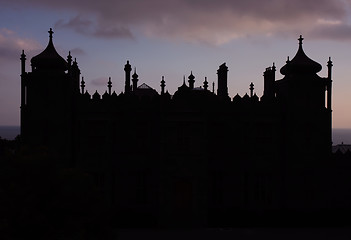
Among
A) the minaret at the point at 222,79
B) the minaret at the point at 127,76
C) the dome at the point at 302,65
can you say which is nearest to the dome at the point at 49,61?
the minaret at the point at 127,76

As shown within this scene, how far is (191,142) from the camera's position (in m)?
25.7

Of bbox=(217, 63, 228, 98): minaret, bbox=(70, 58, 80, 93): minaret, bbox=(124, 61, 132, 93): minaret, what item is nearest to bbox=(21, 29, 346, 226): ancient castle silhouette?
bbox=(70, 58, 80, 93): minaret

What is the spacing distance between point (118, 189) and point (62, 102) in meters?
6.41

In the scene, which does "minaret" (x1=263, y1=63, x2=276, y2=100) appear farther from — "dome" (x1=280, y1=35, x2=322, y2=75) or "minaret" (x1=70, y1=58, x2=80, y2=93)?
"minaret" (x1=70, y1=58, x2=80, y2=93)

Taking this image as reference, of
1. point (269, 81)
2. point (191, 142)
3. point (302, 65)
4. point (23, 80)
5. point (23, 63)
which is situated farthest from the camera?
point (269, 81)

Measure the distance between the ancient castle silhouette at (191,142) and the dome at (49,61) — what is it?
61 millimetres

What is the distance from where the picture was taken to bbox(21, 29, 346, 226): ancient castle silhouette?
84.4 ft

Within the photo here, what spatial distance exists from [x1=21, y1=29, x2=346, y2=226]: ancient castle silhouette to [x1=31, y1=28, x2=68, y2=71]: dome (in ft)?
0.20

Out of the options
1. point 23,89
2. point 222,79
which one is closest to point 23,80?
point 23,89

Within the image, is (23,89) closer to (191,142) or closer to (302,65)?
(191,142)

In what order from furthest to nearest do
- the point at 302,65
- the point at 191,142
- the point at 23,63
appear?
the point at 302,65
the point at 23,63
the point at 191,142

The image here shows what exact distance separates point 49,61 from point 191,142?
32.8ft

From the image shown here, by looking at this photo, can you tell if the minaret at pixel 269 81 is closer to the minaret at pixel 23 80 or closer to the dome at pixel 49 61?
the dome at pixel 49 61

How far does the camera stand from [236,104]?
26.8 m
